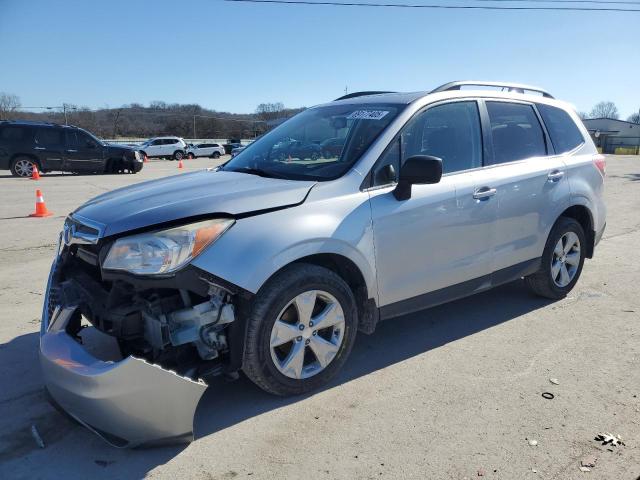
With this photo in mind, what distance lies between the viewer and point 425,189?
3680 millimetres

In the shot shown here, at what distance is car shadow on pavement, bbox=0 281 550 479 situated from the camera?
2.63 m

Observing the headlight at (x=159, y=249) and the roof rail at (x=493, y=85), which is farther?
the roof rail at (x=493, y=85)

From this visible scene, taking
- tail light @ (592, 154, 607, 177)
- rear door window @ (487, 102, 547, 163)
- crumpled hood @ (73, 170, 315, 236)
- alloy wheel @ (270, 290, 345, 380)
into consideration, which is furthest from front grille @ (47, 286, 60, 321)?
tail light @ (592, 154, 607, 177)

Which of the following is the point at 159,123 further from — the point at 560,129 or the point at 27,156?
the point at 560,129

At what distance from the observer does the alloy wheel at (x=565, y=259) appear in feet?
16.1

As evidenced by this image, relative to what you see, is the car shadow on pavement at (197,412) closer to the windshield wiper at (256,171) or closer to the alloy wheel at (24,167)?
the windshield wiper at (256,171)

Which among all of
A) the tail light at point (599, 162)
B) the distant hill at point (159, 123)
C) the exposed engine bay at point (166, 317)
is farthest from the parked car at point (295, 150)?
the distant hill at point (159, 123)

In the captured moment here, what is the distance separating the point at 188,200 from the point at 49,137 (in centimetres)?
1848

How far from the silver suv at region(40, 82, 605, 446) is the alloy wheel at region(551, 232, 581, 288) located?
255 millimetres

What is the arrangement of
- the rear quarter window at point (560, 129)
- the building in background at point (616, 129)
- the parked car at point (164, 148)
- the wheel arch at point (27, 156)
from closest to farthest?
the rear quarter window at point (560, 129)
the wheel arch at point (27, 156)
the parked car at point (164, 148)
the building in background at point (616, 129)

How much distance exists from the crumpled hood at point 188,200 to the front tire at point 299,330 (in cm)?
45

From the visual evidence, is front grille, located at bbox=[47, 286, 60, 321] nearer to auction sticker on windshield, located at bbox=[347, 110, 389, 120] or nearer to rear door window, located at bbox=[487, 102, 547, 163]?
auction sticker on windshield, located at bbox=[347, 110, 389, 120]

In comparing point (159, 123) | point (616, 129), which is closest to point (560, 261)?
point (159, 123)

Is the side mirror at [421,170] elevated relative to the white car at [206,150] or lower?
elevated
